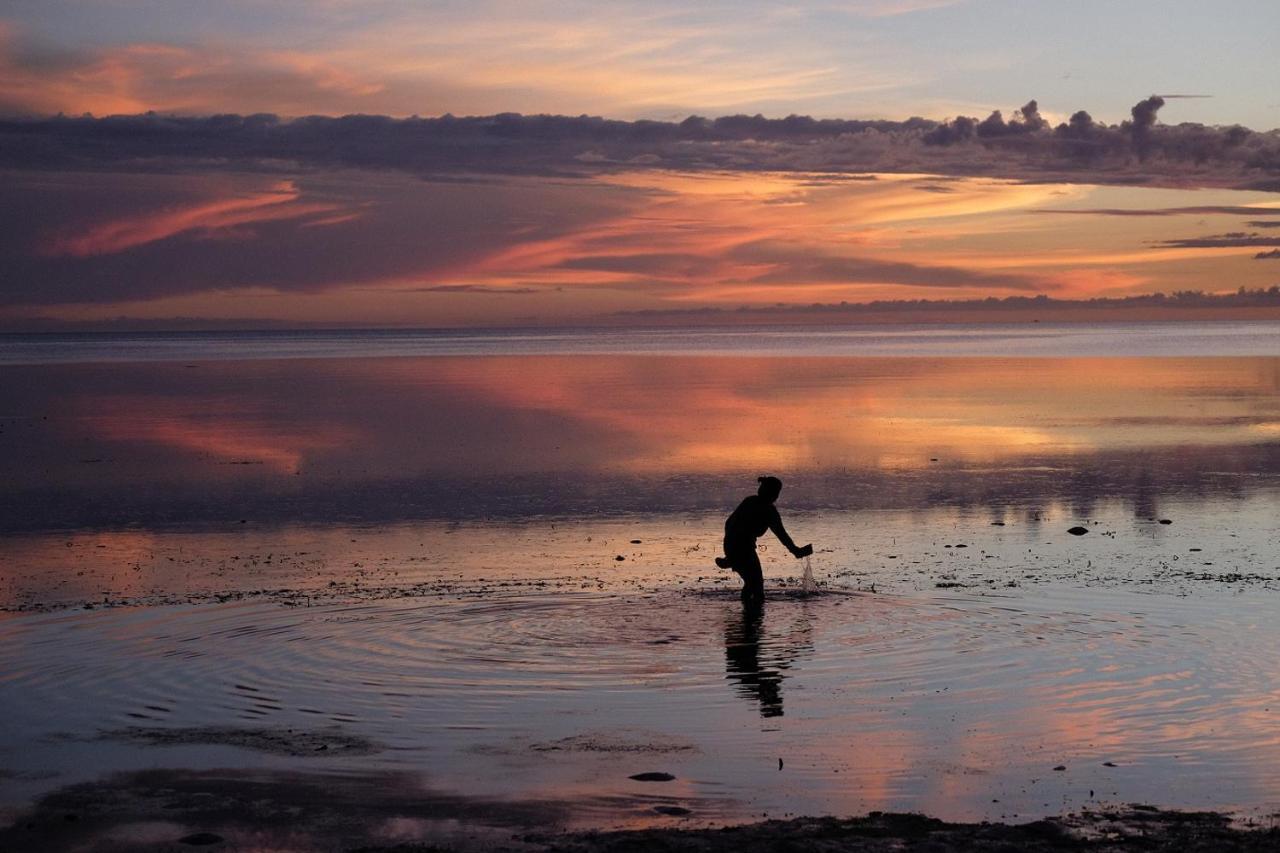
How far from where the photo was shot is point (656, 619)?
15.8 m

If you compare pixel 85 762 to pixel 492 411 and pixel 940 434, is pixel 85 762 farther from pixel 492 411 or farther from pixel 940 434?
pixel 492 411

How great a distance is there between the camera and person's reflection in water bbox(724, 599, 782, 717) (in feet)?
41.1

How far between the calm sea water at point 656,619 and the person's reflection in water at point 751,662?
6cm

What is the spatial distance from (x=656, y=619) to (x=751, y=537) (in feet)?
6.36

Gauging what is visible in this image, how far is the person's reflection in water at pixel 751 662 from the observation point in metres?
12.5

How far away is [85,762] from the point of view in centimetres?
1069

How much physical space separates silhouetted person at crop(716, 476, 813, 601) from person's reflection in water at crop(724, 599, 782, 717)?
0.31 meters

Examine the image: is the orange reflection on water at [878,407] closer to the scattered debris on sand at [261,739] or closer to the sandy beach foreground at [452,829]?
the scattered debris on sand at [261,739]

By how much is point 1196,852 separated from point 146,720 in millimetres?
8339

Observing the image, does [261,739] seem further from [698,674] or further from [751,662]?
[751,662]

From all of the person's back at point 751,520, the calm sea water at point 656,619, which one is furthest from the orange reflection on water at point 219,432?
the person's back at point 751,520

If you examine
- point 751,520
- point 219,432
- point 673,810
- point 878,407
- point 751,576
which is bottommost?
point 878,407

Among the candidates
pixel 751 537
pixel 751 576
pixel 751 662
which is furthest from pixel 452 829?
pixel 751 537

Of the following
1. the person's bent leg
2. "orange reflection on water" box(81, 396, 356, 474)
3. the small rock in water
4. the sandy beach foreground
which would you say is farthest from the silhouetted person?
"orange reflection on water" box(81, 396, 356, 474)
